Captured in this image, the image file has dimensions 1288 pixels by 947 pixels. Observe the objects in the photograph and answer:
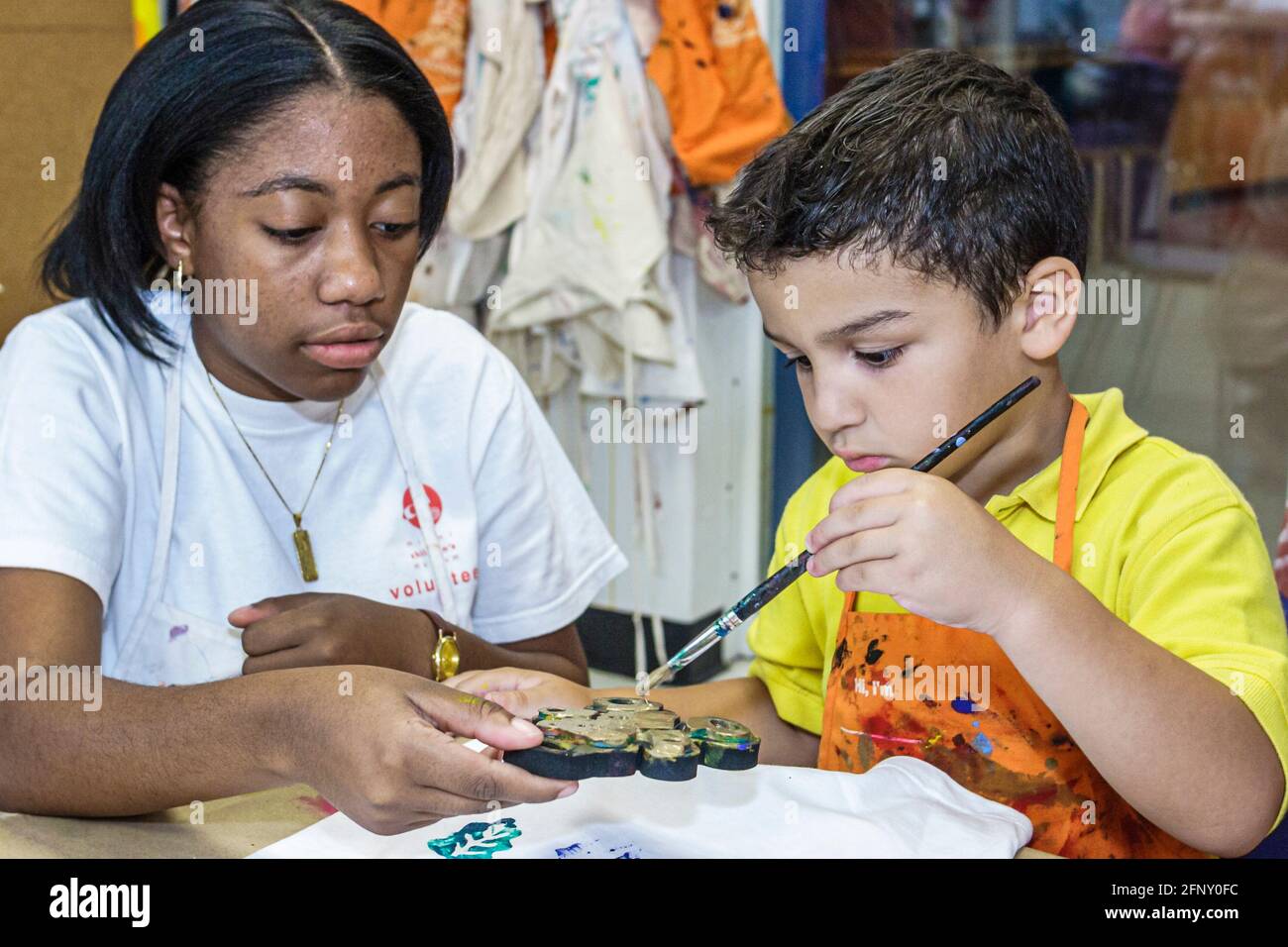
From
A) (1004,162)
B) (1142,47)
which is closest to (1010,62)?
(1142,47)

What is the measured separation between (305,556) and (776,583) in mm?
519

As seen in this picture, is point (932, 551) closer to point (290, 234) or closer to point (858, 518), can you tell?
point (858, 518)

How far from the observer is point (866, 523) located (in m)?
0.80

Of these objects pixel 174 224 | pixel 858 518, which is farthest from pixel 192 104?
pixel 858 518

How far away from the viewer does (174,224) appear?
1107mm

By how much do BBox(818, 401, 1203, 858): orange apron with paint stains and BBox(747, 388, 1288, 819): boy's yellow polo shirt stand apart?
0.02 metres

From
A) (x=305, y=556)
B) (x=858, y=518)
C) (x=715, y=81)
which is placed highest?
(x=715, y=81)

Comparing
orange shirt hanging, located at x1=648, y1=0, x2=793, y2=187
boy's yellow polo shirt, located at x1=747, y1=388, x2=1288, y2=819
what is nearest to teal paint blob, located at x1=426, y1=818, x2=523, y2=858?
boy's yellow polo shirt, located at x1=747, y1=388, x2=1288, y2=819

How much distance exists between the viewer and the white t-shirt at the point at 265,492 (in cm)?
107

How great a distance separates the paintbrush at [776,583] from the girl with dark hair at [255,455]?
0.15m

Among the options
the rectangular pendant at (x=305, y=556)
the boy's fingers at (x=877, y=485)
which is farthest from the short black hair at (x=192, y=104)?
the boy's fingers at (x=877, y=485)

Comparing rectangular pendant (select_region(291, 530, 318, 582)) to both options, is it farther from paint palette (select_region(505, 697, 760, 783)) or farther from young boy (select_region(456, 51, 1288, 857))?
paint palette (select_region(505, 697, 760, 783))
